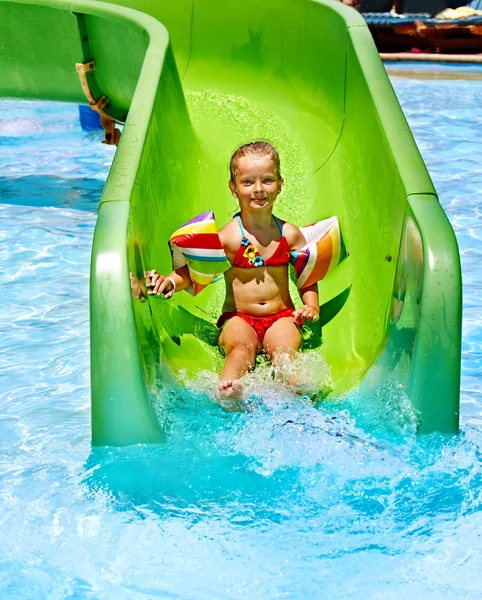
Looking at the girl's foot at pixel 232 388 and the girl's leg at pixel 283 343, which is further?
the girl's leg at pixel 283 343

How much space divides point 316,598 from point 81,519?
0.70 metres

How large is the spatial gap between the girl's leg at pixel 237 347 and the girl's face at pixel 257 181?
1.42 ft

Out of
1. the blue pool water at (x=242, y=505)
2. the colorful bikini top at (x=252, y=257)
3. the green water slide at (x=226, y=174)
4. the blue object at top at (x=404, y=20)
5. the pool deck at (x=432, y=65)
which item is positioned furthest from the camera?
the blue object at top at (x=404, y=20)

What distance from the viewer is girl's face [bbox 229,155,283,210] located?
120 inches

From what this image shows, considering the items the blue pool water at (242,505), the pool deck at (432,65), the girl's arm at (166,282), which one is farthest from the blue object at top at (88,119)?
the girl's arm at (166,282)

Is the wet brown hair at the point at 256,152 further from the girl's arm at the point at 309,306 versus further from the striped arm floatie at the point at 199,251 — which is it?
the girl's arm at the point at 309,306

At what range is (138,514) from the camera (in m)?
2.37

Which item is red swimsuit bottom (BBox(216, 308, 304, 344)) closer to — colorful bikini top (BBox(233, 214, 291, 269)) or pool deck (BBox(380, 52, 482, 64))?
colorful bikini top (BBox(233, 214, 291, 269))

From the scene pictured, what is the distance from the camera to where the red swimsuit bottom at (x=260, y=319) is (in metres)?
3.03

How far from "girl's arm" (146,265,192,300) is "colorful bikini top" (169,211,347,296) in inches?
1.2

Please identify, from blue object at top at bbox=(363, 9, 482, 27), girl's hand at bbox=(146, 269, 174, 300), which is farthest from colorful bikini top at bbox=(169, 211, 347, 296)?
blue object at top at bbox=(363, 9, 482, 27)

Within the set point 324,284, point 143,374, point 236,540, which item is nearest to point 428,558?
point 236,540

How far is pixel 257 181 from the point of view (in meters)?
3.08

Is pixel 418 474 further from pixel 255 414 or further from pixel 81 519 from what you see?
pixel 81 519
